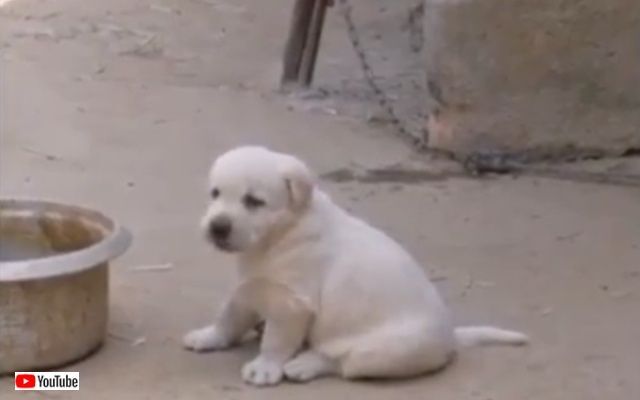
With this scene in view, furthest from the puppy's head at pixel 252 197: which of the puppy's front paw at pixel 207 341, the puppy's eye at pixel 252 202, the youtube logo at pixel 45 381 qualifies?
the youtube logo at pixel 45 381

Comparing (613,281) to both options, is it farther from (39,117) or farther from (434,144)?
(39,117)

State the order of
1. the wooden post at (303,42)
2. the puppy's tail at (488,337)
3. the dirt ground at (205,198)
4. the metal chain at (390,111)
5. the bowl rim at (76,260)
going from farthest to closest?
the wooden post at (303,42) → the metal chain at (390,111) → the puppy's tail at (488,337) → the dirt ground at (205,198) → the bowl rim at (76,260)

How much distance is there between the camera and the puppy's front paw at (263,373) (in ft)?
12.3

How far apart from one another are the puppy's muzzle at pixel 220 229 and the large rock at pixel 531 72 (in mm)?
2568

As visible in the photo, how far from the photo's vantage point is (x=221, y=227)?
3658mm

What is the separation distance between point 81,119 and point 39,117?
17 cm

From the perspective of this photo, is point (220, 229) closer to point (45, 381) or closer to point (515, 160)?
point (45, 381)

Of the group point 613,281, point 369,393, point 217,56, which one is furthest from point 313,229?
point 217,56

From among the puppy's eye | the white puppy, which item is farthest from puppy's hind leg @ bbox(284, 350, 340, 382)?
the puppy's eye

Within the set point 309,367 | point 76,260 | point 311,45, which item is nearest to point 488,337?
point 309,367

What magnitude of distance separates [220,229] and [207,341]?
0.42 metres

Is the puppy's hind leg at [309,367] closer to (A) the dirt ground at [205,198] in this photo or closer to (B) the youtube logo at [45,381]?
(A) the dirt ground at [205,198]

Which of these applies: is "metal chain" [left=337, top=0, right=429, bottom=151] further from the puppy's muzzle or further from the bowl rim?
the puppy's muzzle

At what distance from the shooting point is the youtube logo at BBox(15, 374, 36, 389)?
3.70m
